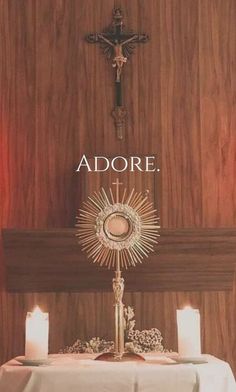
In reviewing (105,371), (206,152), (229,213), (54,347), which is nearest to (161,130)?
(206,152)

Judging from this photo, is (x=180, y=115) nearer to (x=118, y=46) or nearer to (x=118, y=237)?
(x=118, y=46)

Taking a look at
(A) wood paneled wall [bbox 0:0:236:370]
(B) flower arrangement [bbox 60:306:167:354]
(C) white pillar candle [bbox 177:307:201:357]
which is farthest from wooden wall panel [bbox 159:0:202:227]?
(C) white pillar candle [bbox 177:307:201:357]

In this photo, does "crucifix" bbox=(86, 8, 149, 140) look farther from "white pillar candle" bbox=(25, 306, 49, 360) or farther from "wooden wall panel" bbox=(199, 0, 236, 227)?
"white pillar candle" bbox=(25, 306, 49, 360)

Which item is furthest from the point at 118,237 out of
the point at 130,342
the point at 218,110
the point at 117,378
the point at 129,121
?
the point at 218,110

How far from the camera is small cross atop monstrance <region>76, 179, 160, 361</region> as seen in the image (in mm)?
2879

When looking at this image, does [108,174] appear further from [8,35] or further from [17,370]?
[17,370]

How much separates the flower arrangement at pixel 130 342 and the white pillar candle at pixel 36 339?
710 millimetres

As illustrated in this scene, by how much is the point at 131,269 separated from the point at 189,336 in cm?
107

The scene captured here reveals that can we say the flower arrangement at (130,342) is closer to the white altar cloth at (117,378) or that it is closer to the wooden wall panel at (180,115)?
the wooden wall panel at (180,115)

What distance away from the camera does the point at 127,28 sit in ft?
13.4

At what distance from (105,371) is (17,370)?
0.32 meters

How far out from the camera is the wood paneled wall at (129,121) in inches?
153

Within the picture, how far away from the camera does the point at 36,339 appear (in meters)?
2.74

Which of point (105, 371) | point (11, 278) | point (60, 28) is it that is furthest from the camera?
point (60, 28)
